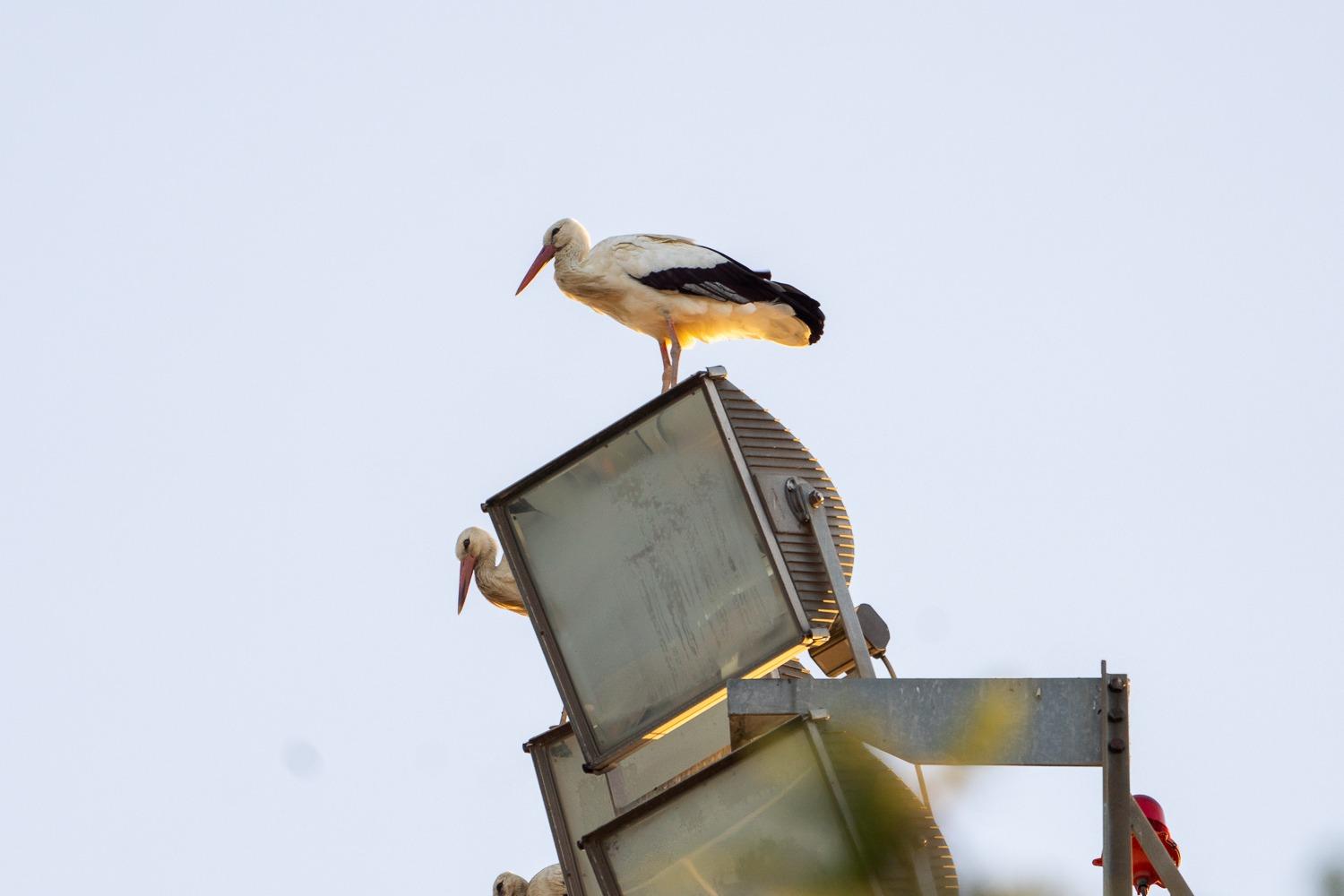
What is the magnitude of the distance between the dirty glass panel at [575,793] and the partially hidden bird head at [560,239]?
5.13 m

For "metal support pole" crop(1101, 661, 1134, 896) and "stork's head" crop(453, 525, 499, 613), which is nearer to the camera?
"metal support pole" crop(1101, 661, 1134, 896)

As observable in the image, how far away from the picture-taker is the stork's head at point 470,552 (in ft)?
43.8

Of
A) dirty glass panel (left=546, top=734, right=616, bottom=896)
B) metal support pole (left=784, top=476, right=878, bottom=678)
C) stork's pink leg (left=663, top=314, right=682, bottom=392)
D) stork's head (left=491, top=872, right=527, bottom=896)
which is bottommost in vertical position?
stork's head (left=491, top=872, right=527, bottom=896)

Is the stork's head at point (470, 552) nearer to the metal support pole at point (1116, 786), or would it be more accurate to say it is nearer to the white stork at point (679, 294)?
the white stork at point (679, 294)

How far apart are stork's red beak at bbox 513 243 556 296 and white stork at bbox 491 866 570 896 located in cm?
398

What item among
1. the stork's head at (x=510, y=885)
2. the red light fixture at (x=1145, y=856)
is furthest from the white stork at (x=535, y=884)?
the red light fixture at (x=1145, y=856)

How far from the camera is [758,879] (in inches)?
175

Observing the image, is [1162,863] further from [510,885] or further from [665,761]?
[510,885]

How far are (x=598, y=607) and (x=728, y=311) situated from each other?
5.63 meters

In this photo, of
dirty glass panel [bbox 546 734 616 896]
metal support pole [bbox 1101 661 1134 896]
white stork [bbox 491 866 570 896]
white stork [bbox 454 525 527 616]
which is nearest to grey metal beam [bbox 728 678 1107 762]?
metal support pole [bbox 1101 661 1134 896]

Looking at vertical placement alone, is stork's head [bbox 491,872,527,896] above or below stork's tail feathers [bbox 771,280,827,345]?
below

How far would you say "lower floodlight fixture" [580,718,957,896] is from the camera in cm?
418

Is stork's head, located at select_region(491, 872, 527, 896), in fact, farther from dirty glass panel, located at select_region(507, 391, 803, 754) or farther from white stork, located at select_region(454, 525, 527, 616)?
dirty glass panel, located at select_region(507, 391, 803, 754)

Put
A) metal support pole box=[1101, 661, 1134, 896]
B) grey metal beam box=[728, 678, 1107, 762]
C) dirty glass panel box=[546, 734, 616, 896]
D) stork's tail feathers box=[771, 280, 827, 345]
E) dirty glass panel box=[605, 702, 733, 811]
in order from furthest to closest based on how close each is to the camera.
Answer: stork's tail feathers box=[771, 280, 827, 345] → dirty glass panel box=[546, 734, 616, 896] → dirty glass panel box=[605, 702, 733, 811] → grey metal beam box=[728, 678, 1107, 762] → metal support pole box=[1101, 661, 1134, 896]
